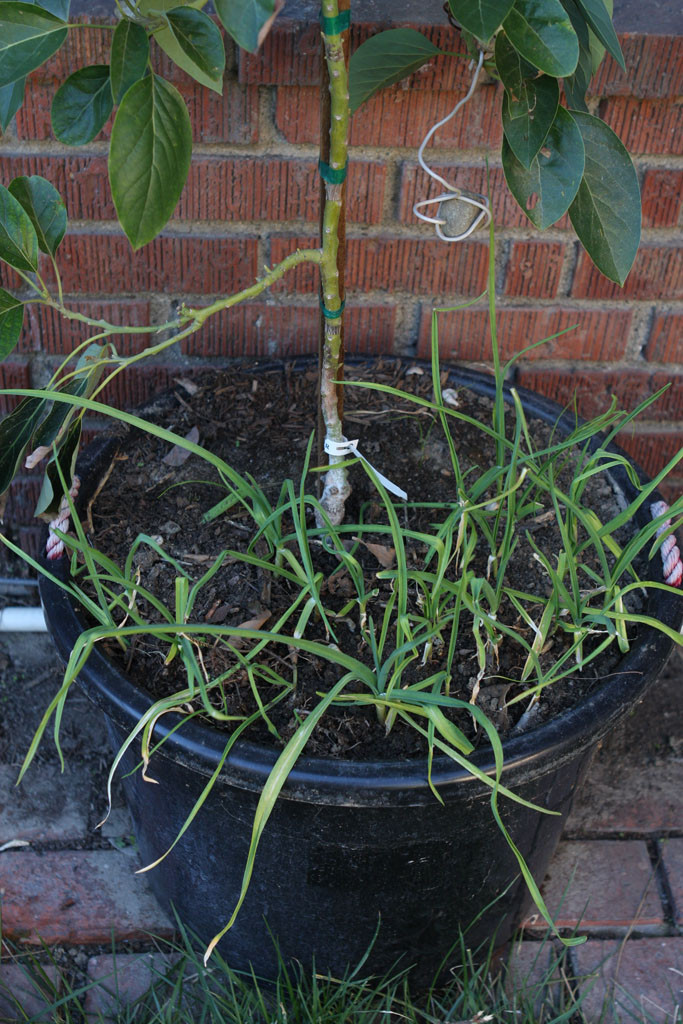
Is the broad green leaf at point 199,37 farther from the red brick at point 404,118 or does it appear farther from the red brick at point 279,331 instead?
the red brick at point 279,331

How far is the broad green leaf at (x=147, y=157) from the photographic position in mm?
712

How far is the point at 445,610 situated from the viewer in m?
1.00

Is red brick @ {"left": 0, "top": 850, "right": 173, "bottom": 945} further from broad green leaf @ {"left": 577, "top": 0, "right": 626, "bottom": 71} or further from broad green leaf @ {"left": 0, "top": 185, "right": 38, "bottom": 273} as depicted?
broad green leaf @ {"left": 577, "top": 0, "right": 626, "bottom": 71}

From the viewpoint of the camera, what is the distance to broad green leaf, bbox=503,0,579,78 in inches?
28.7

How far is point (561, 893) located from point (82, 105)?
3.66 feet

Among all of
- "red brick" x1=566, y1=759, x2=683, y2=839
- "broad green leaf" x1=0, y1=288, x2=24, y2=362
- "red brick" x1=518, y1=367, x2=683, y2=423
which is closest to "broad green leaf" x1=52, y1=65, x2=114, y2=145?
"broad green leaf" x1=0, y1=288, x2=24, y2=362

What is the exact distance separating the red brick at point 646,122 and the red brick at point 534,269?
0.57 feet

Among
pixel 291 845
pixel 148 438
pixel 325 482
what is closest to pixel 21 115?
pixel 148 438

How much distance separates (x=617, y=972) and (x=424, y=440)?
2.35 feet

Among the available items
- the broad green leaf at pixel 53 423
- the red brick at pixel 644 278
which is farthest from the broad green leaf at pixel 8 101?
the red brick at pixel 644 278

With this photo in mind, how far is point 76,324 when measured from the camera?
4.70 ft

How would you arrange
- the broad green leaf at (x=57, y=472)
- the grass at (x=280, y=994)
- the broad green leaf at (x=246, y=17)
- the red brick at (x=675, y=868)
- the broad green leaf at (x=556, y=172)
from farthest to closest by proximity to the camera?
the red brick at (x=675, y=868), the grass at (x=280, y=994), the broad green leaf at (x=57, y=472), the broad green leaf at (x=556, y=172), the broad green leaf at (x=246, y=17)

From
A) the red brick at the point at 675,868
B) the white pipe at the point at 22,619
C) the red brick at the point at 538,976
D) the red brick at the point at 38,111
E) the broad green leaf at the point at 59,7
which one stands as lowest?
the red brick at the point at 538,976

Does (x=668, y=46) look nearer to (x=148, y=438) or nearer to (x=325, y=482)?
(x=325, y=482)
